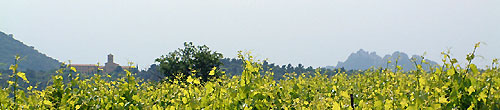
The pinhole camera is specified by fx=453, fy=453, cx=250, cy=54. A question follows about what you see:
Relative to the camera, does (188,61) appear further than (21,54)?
No

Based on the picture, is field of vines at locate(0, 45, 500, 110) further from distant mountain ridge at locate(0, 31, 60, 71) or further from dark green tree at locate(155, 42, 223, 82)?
distant mountain ridge at locate(0, 31, 60, 71)

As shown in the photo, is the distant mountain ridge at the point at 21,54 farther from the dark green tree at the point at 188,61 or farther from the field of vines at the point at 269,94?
the field of vines at the point at 269,94

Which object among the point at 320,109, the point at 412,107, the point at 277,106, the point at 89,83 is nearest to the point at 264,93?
the point at 277,106

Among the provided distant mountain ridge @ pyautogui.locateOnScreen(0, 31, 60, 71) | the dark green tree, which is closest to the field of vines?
the dark green tree

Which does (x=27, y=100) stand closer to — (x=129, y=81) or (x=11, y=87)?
(x=11, y=87)

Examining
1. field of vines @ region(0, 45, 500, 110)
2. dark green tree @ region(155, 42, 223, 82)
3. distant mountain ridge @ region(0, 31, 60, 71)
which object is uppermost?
distant mountain ridge @ region(0, 31, 60, 71)

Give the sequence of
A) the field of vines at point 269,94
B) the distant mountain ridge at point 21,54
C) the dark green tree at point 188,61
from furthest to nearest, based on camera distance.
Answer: the distant mountain ridge at point 21,54
the dark green tree at point 188,61
the field of vines at point 269,94

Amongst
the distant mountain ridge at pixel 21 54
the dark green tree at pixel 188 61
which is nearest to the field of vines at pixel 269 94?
the dark green tree at pixel 188 61

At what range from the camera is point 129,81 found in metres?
5.69

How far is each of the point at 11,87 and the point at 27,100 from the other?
226mm

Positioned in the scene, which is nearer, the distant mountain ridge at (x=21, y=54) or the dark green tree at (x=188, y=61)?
the dark green tree at (x=188, y=61)

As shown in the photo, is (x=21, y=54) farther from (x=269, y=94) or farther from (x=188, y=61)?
(x=269, y=94)

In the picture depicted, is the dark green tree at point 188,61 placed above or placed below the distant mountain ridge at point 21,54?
below

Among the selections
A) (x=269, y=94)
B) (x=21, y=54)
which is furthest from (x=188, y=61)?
(x=21, y=54)
